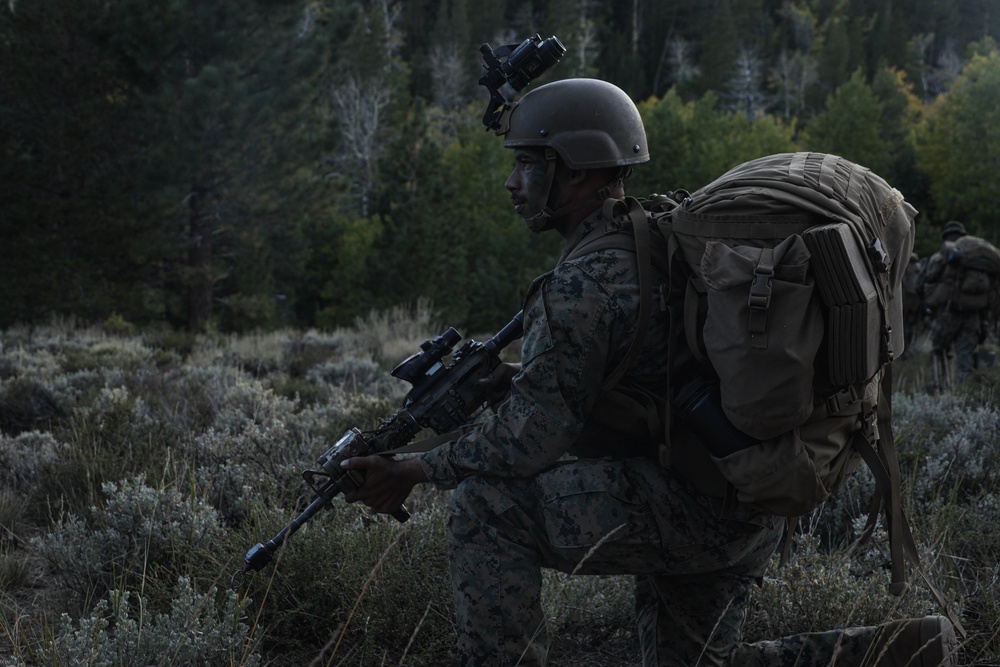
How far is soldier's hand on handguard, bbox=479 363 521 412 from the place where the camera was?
10.2 ft

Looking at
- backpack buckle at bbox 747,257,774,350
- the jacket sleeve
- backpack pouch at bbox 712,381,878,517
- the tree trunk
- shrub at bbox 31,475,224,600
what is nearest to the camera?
backpack buckle at bbox 747,257,774,350

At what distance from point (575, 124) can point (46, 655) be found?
7.39 feet

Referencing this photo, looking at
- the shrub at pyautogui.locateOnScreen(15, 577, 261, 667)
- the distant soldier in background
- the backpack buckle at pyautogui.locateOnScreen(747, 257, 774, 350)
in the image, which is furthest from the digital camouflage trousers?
the distant soldier in background

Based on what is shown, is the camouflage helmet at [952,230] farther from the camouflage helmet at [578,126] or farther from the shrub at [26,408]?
the shrub at [26,408]

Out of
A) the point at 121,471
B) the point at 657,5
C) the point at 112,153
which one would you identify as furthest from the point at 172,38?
the point at 657,5

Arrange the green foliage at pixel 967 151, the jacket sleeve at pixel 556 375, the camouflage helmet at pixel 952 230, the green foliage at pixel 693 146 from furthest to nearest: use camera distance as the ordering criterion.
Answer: the green foliage at pixel 967 151
the green foliage at pixel 693 146
the camouflage helmet at pixel 952 230
the jacket sleeve at pixel 556 375

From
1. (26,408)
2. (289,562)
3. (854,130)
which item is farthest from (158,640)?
(854,130)

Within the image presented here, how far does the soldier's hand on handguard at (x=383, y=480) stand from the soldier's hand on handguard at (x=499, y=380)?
1.27ft

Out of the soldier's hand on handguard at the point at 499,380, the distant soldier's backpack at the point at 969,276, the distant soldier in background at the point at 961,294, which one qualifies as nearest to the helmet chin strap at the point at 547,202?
the soldier's hand on handguard at the point at 499,380

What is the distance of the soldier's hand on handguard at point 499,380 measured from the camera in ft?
10.2

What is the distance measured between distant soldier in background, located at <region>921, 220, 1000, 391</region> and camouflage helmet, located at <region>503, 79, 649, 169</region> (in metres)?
8.17

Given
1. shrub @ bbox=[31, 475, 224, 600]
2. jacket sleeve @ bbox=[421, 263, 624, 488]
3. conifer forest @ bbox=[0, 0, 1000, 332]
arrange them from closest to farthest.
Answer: jacket sleeve @ bbox=[421, 263, 624, 488] < shrub @ bbox=[31, 475, 224, 600] < conifer forest @ bbox=[0, 0, 1000, 332]

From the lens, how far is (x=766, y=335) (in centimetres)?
231

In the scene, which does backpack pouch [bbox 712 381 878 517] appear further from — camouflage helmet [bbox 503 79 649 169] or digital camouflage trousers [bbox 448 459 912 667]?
camouflage helmet [bbox 503 79 649 169]
